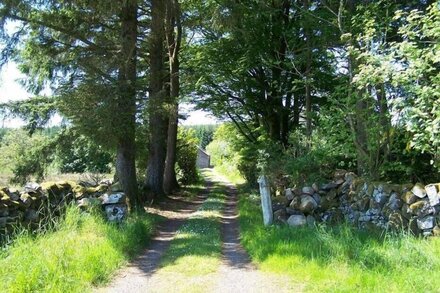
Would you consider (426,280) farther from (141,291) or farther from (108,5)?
(108,5)

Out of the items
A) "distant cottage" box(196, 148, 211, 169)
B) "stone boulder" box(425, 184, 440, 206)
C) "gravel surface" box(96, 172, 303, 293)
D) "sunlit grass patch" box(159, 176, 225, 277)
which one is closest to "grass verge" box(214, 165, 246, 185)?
"sunlit grass patch" box(159, 176, 225, 277)

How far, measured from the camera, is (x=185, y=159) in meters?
31.3

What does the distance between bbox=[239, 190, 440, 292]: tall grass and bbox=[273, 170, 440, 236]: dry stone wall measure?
0.72m

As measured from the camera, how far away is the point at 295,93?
20.4m

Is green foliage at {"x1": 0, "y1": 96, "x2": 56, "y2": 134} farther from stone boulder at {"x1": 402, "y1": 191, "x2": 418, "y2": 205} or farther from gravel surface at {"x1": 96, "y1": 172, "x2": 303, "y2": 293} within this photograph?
stone boulder at {"x1": 402, "y1": 191, "x2": 418, "y2": 205}

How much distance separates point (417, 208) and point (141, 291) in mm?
5068

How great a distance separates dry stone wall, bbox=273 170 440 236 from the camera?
308 inches

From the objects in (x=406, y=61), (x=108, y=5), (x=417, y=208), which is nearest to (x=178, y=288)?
(x=417, y=208)

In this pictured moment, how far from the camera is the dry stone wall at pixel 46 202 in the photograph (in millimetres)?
9156

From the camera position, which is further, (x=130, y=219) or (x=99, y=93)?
(x=99, y=93)

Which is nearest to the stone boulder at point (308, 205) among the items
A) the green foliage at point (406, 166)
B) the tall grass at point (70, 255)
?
the green foliage at point (406, 166)

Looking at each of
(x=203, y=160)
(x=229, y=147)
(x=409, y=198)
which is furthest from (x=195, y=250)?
(x=203, y=160)

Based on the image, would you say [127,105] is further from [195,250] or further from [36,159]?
[36,159]

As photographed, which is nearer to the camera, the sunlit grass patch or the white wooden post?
the sunlit grass patch
